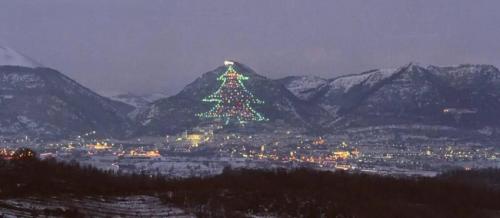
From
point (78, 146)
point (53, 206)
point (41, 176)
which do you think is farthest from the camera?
point (78, 146)

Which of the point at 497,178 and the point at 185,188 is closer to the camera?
the point at 185,188

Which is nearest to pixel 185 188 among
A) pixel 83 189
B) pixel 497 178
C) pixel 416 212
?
pixel 83 189

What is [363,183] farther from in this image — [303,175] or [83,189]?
[83,189]

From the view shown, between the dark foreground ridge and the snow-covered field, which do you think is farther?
the dark foreground ridge

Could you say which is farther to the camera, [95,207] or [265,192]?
[265,192]

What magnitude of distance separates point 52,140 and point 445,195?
133 m

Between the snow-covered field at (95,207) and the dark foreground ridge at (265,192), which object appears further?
the dark foreground ridge at (265,192)

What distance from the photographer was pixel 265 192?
196 feet

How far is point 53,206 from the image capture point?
4419 cm

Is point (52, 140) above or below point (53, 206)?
above

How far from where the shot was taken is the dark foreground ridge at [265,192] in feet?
168

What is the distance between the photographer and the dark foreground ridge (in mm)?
51250

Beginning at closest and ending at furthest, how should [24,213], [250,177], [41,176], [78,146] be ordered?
[24,213]
[41,176]
[250,177]
[78,146]

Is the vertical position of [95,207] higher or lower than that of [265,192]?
lower
